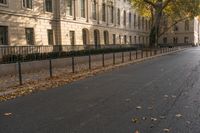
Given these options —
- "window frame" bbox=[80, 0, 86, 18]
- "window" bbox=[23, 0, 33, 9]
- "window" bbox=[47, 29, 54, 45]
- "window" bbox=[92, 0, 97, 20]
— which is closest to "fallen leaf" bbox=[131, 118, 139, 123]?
"window" bbox=[23, 0, 33, 9]

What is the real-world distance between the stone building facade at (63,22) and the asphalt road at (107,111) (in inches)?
610

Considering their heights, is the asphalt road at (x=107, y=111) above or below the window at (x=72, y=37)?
below

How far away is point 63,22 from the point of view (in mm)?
33031

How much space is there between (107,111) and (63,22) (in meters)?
26.3

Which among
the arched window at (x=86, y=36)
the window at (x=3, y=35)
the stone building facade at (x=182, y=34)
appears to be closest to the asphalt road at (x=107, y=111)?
the window at (x=3, y=35)

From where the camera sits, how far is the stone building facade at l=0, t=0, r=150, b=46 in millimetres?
25344

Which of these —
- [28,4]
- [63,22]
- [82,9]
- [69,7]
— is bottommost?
[63,22]

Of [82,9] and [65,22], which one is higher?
[82,9]

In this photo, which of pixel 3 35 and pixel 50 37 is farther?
pixel 50 37

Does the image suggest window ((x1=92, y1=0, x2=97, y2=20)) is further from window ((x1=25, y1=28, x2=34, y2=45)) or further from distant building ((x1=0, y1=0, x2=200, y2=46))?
window ((x1=25, y1=28, x2=34, y2=45))

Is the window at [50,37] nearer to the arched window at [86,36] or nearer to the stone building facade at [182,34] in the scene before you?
the arched window at [86,36]

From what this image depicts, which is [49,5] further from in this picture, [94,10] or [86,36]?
[94,10]

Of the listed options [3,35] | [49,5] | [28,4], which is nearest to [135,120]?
[3,35]

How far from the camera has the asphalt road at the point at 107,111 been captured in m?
6.25
